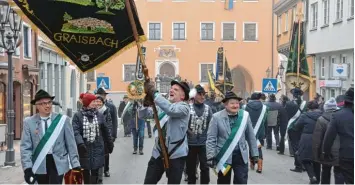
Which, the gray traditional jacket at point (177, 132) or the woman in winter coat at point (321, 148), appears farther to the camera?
the woman in winter coat at point (321, 148)

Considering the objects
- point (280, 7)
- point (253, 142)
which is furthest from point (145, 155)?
point (280, 7)

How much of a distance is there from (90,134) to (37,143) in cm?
158

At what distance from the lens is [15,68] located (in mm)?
22625

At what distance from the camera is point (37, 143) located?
7.08 m

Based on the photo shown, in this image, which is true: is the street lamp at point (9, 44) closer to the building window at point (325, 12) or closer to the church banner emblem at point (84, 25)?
the church banner emblem at point (84, 25)

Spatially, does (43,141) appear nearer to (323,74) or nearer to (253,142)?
(253,142)

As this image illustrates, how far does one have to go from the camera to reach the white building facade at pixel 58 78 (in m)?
30.6

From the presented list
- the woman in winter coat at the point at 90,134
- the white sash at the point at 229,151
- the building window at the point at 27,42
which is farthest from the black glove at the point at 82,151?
the building window at the point at 27,42

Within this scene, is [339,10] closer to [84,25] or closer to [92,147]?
[92,147]

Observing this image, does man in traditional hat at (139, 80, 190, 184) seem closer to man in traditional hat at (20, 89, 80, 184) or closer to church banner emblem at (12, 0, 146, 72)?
church banner emblem at (12, 0, 146, 72)

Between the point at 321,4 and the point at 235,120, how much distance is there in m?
23.1

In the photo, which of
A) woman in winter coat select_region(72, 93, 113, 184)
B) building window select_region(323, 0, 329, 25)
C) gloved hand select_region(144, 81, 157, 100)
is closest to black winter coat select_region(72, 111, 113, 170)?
woman in winter coat select_region(72, 93, 113, 184)

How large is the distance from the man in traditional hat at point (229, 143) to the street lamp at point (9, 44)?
765 centimetres

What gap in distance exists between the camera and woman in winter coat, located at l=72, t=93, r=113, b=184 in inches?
337
